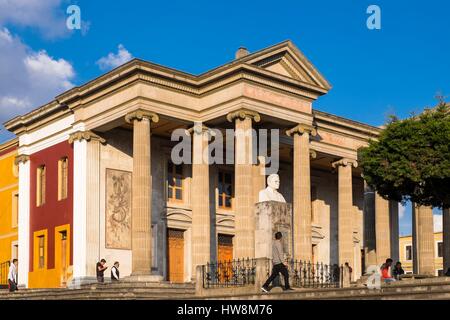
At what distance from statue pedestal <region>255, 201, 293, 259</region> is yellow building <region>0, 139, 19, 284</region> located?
2176cm

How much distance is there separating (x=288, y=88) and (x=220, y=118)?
3355 mm

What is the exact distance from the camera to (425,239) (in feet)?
138

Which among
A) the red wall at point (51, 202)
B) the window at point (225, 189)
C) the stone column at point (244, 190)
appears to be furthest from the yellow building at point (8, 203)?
the stone column at point (244, 190)

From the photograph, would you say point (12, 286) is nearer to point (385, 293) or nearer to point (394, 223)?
point (385, 293)

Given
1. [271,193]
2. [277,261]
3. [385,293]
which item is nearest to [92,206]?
[271,193]

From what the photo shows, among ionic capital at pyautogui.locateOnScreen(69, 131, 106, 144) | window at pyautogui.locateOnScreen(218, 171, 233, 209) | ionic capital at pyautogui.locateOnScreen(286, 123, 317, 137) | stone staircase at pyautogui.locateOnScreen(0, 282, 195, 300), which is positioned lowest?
stone staircase at pyautogui.locateOnScreen(0, 282, 195, 300)

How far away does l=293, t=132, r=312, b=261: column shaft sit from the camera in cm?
3447

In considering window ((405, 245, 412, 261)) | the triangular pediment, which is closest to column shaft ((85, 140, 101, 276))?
the triangular pediment

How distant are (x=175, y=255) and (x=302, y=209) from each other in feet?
22.4

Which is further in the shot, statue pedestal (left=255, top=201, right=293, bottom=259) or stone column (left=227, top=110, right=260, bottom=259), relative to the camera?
stone column (left=227, top=110, right=260, bottom=259)

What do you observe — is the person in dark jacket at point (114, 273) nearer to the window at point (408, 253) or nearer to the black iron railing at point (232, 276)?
the black iron railing at point (232, 276)

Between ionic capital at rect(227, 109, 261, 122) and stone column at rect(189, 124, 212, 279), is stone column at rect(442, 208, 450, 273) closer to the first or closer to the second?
ionic capital at rect(227, 109, 261, 122)
